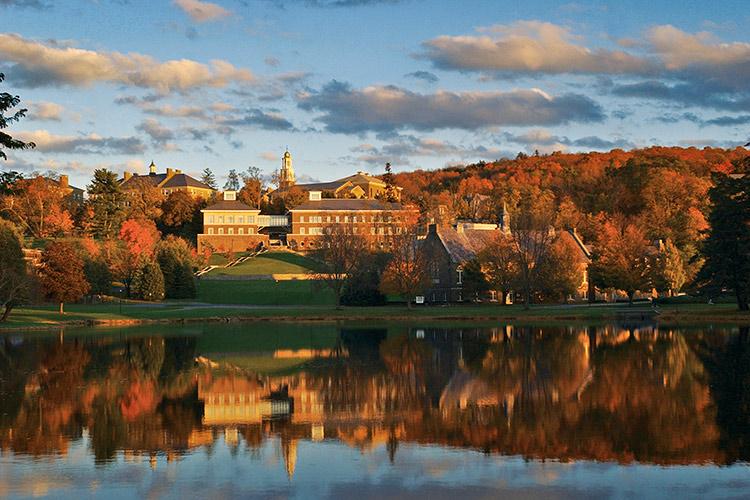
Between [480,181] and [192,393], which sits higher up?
[480,181]

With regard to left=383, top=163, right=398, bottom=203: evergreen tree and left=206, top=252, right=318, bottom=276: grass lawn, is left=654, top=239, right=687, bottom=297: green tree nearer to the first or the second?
left=206, top=252, right=318, bottom=276: grass lawn

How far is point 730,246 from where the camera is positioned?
56938 mm

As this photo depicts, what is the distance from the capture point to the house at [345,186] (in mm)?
153225

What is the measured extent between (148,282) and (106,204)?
32.2m

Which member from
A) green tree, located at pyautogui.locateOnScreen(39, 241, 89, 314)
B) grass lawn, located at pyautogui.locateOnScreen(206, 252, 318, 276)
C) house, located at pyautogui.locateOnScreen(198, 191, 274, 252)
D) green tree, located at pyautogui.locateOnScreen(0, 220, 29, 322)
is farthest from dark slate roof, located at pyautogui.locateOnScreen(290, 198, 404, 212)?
green tree, located at pyautogui.locateOnScreen(0, 220, 29, 322)

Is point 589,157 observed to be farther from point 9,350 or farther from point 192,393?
point 192,393

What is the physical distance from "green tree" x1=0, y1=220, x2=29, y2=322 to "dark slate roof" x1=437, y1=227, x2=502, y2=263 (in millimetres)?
35480

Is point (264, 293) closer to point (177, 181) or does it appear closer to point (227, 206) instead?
point (227, 206)

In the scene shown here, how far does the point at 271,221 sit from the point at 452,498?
116m

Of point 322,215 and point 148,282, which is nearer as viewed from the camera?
point 148,282

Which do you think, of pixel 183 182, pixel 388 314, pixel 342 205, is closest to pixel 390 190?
pixel 342 205

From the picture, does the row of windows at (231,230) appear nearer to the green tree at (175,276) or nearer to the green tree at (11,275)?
the green tree at (175,276)

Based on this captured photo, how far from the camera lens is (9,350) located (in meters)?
42.5

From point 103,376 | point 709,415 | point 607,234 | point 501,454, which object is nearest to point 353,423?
point 501,454
